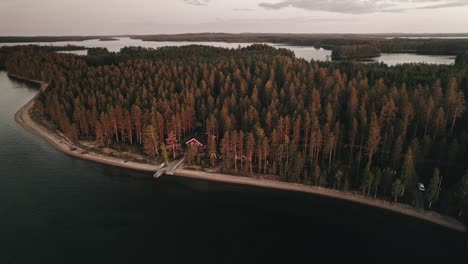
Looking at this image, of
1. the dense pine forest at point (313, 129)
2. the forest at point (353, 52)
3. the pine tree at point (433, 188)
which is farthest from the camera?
the forest at point (353, 52)

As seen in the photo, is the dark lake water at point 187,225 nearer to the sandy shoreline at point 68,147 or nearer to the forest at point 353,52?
the sandy shoreline at point 68,147

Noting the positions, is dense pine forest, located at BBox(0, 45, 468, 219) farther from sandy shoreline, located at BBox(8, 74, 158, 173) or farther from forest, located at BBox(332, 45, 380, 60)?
forest, located at BBox(332, 45, 380, 60)

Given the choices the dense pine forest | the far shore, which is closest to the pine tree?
the dense pine forest

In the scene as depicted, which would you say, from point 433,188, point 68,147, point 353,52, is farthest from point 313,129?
point 353,52

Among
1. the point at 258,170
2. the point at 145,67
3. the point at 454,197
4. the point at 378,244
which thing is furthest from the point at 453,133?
the point at 145,67

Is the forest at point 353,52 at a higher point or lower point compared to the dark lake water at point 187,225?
higher

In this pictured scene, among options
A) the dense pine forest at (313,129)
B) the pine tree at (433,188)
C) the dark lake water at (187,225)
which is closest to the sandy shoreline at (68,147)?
the dense pine forest at (313,129)

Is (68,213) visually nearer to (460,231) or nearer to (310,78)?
(460,231)

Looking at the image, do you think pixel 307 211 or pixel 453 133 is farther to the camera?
pixel 453 133

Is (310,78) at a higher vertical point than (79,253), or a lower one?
higher
